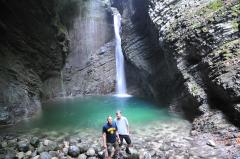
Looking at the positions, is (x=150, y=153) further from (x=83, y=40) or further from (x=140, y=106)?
(x=83, y=40)

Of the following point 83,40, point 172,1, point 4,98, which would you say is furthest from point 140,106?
point 83,40

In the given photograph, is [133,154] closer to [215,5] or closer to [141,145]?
[141,145]

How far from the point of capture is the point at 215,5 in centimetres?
1905

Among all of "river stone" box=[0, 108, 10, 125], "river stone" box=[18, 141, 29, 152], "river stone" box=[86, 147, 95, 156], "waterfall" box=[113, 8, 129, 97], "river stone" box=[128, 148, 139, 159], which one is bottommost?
"river stone" box=[128, 148, 139, 159]

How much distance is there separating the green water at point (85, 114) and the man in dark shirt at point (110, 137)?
6.50 meters

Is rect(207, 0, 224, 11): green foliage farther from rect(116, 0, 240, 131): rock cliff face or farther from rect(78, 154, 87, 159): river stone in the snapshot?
rect(78, 154, 87, 159): river stone

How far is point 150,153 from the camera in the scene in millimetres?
12633

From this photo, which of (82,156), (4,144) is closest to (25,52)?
(4,144)

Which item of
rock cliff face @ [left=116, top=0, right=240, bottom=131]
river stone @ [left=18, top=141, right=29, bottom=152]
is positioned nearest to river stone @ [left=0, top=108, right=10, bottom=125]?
river stone @ [left=18, top=141, right=29, bottom=152]

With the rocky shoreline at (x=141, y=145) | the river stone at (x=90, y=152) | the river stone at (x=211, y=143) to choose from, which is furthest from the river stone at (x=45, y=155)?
the river stone at (x=211, y=143)

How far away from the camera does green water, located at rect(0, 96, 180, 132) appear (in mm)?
18938

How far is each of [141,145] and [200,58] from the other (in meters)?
8.05

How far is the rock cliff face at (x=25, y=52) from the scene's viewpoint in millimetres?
20873

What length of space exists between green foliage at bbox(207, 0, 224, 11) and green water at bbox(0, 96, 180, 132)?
27.2 feet
